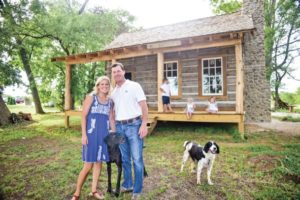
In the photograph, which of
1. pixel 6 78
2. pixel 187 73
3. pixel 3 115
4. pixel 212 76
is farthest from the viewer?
pixel 3 115

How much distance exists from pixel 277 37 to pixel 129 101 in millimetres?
25218

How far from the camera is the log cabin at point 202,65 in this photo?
966 cm

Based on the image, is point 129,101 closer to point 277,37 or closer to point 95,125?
point 95,125

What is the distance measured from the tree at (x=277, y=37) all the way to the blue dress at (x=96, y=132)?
22406 millimetres

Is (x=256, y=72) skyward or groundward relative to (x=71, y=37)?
groundward

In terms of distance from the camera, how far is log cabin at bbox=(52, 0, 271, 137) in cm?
966

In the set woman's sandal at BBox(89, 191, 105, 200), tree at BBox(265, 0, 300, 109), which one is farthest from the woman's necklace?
tree at BBox(265, 0, 300, 109)

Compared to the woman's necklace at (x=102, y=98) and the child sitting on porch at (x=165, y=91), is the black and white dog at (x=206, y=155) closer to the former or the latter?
the woman's necklace at (x=102, y=98)

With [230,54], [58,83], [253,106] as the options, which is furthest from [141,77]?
[58,83]

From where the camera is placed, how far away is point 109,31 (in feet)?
63.1

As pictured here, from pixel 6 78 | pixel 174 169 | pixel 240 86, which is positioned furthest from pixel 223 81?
pixel 6 78

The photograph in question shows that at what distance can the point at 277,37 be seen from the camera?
80.5 ft

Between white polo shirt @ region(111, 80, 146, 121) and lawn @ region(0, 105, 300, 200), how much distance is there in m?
1.44

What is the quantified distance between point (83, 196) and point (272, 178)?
12.3 feet
